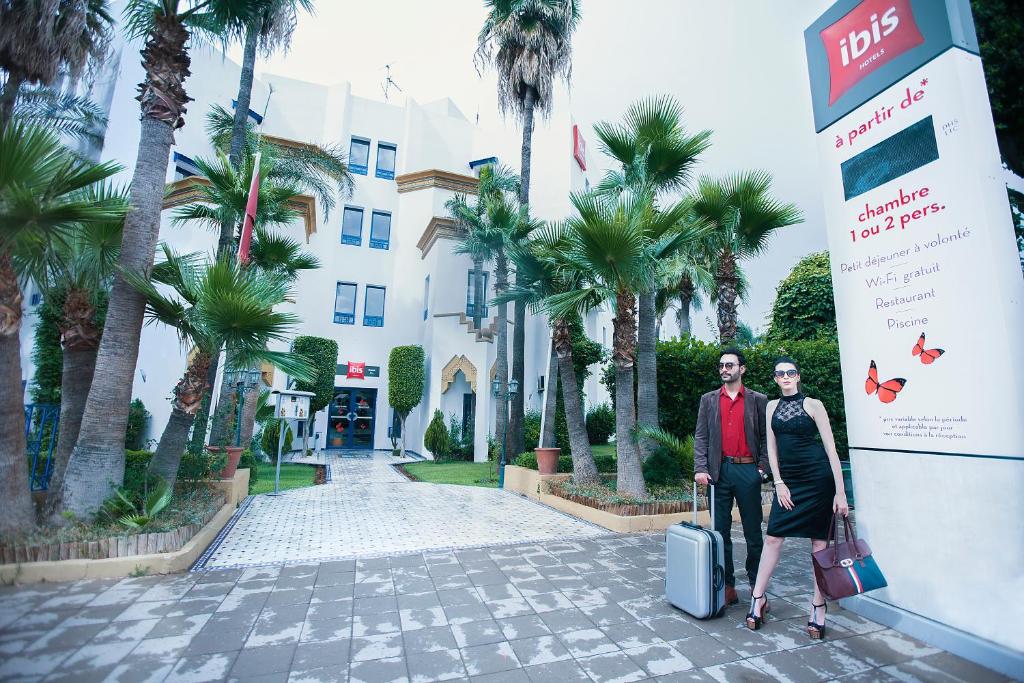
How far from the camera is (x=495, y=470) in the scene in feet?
43.3

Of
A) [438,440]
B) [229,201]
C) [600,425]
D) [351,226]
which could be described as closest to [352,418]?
[438,440]

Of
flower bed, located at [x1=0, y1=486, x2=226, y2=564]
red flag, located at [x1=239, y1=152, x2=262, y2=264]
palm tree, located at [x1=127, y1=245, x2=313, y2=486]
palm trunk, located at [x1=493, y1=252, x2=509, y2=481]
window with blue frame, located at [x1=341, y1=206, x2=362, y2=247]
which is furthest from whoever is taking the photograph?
window with blue frame, located at [x1=341, y1=206, x2=362, y2=247]

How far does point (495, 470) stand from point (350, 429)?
9.16 metres

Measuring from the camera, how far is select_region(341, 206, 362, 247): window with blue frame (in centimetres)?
2094

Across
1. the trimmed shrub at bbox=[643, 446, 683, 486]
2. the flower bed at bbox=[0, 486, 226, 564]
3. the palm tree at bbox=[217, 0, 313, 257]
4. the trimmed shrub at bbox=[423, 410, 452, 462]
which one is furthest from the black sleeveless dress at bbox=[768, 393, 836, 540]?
the trimmed shrub at bbox=[423, 410, 452, 462]

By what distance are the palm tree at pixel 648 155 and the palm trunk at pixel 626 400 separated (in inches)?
45.6

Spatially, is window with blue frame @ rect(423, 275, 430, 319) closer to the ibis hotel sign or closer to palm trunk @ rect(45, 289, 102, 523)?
palm trunk @ rect(45, 289, 102, 523)

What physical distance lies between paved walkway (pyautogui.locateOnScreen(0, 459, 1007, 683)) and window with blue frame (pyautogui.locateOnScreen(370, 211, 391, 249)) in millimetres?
18305

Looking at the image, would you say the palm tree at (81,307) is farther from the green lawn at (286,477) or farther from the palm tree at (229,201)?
the green lawn at (286,477)

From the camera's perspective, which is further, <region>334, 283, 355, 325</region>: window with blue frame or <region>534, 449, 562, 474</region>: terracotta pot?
<region>334, 283, 355, 325</region>: window with blue frame

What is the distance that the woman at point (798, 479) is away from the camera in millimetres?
3297

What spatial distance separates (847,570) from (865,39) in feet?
14.1

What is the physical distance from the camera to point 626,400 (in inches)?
293

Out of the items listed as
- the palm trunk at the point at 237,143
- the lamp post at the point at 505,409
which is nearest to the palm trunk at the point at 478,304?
the lamp post at the point at 505,409
